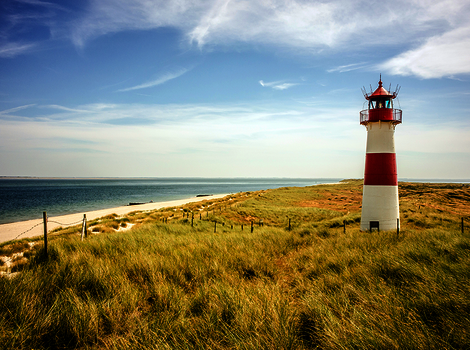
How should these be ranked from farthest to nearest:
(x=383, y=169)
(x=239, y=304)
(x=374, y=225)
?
1. (x=374, y=225)
2. (x=383, y=169)
3. (x=239, y=304)

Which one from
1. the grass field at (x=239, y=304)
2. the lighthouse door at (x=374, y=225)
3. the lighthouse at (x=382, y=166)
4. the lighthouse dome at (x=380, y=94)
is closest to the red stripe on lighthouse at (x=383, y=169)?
the lighthouse at (x=382, y=166)

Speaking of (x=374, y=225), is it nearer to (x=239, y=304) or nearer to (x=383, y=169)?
(x=383, y=169)

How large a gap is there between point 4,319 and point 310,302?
441 centimetres

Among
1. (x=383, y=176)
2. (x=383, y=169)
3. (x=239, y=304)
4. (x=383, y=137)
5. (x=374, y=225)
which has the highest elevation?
(x=383, y=137)

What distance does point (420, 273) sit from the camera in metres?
4.61

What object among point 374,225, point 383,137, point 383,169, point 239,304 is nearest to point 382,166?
point 383,169

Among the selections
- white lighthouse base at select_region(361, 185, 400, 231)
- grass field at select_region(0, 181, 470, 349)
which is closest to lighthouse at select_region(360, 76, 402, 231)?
white lighthouse base at select_region(361, 185, 400, 231)

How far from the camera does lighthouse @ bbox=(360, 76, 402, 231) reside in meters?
11.6

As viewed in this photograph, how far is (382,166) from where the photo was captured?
11.6 metres

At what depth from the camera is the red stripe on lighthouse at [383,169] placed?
38.0ft

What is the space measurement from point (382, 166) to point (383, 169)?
0.15 m

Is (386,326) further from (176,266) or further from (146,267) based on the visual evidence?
(146,267)

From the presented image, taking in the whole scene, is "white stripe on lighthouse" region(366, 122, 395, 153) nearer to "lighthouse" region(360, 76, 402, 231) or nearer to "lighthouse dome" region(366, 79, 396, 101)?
"lighthouse" region(360, 76, 402, 231)

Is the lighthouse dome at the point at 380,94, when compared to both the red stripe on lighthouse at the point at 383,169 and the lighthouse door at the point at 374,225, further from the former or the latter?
the lighthouse door at the point at 374,225
